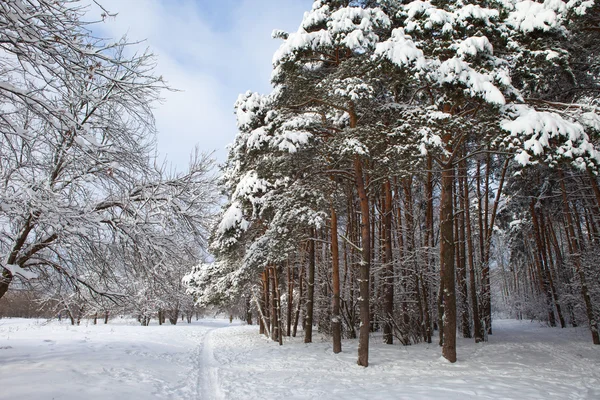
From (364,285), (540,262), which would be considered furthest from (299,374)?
(540,262)

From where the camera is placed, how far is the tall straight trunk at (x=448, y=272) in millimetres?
8969

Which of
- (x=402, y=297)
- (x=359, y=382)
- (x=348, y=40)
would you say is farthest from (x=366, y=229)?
(x=402, y=297)

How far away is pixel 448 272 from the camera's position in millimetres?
9172

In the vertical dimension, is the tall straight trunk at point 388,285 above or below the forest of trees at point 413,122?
below

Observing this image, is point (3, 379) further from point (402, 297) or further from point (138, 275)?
point (402, 297)

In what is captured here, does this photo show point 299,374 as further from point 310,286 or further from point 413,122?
point 413,122

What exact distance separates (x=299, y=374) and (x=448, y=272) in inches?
185

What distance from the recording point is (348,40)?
838 cm

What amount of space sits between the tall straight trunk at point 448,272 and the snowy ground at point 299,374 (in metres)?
0.51

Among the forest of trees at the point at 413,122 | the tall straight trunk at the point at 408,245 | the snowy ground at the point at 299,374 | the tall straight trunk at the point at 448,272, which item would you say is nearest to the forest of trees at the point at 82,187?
the snowy ground at the point at 299,374

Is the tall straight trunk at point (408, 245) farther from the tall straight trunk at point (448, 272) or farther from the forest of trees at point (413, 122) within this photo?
the tall straight trunk at point (448, 272)

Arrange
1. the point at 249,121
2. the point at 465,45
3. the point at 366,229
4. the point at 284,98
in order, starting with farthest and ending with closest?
the point at 249,121 < the point at 284,98 < the point at 366,229 < the point at 465,45

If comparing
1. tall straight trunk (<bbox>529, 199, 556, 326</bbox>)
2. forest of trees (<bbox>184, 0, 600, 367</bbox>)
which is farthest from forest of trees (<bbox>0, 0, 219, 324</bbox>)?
tall straight trunk (<bbox>529, 199, 556, 326</bbox>)

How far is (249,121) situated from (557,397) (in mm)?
11793
